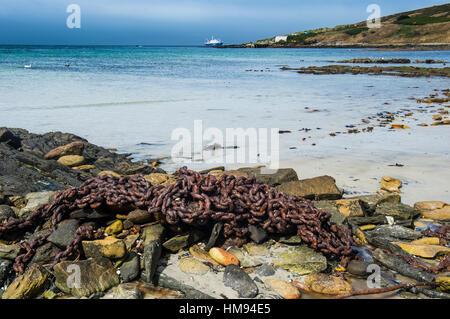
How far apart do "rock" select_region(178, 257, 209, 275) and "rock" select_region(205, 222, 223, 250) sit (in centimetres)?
19

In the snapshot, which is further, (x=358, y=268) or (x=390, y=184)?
(x=390, y=184)

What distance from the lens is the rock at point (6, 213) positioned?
346 centimetres

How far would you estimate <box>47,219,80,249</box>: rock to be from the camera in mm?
3035

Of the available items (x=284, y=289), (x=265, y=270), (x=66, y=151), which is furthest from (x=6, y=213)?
(x=66, y=151)

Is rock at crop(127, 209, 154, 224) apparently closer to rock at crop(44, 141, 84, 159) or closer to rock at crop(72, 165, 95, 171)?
rock at crop(72, 165, 95, 171)

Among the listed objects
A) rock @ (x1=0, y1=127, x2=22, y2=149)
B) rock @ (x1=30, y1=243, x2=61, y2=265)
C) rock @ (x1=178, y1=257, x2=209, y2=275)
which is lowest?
rock @ (x1=178, y1=257, x2=209, y2=275)

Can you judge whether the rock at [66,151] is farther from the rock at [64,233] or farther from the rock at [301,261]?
the rock at [301,261]

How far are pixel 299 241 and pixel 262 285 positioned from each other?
0.62 meters

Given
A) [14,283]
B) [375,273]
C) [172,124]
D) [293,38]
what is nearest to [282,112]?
[172,124]

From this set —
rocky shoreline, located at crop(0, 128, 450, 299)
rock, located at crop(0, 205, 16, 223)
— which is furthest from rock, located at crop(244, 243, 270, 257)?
rock, located at crop(0, 205, 16, 223)

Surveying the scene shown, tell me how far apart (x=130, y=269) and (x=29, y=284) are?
0.74 metres

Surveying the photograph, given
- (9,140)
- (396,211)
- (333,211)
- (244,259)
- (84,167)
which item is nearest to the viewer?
(244,259)

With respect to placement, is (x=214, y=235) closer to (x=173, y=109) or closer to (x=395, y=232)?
(x=395, y=232)

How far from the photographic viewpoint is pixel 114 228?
325 centimetres
